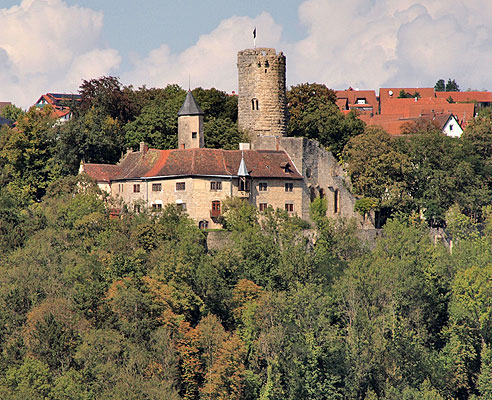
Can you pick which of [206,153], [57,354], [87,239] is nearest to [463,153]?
[206,153]

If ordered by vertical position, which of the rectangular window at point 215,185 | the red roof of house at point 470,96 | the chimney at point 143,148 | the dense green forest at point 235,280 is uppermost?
the red roof of house at point 470,96

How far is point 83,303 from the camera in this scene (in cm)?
5400

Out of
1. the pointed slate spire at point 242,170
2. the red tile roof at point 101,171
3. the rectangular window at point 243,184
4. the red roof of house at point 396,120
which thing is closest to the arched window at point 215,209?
the rectangular window at point 243,184

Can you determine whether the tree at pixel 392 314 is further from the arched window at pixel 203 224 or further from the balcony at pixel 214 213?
the arched window at pixel 203 224

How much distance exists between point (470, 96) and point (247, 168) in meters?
83.1

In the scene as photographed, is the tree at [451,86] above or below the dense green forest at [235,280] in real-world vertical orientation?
above

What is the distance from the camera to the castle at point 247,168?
62.1 meters

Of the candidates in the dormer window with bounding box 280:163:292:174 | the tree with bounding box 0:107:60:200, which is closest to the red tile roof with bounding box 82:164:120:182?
the tree with bounding box 0:107:60:200

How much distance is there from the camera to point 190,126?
65.1 meters

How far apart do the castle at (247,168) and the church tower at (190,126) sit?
0.06 metres

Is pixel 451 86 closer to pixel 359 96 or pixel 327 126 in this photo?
pixel 359 96

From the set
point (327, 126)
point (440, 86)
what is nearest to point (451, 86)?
point (440, 86)

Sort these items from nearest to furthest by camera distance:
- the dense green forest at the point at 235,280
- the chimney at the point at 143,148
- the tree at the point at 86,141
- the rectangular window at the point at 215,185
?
1. the dense green forest at the point at 235,280
2. the rectangular window at the point at 215,185
3. the chimney at the point at 143,148
4. the tree at the point at 86,141

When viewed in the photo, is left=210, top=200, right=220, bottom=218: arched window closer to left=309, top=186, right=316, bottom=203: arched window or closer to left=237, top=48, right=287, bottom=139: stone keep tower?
left=309, top=186, right=316, bottom=203: arched window
